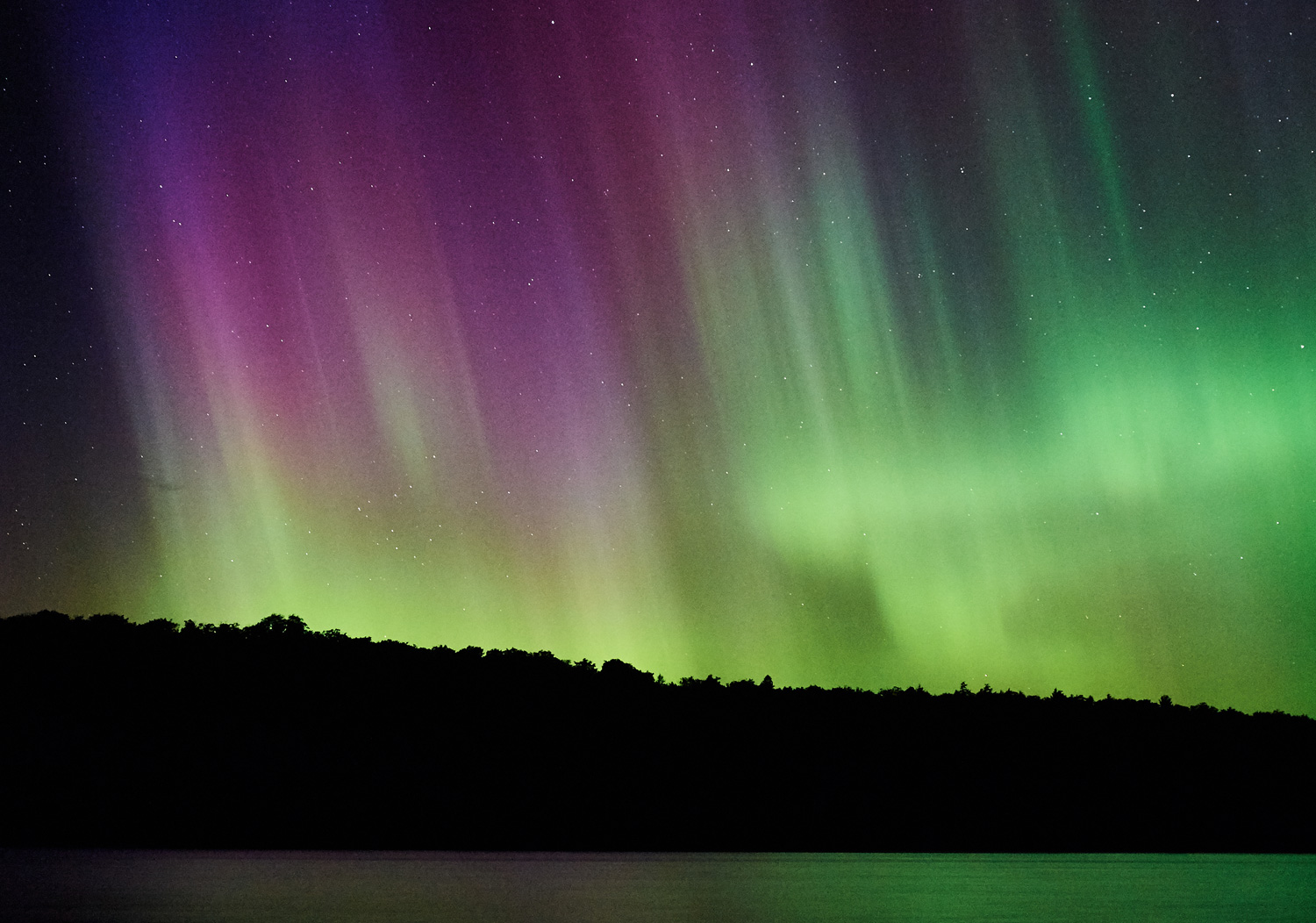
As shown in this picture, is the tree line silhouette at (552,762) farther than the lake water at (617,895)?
Yes

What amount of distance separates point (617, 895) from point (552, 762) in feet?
229

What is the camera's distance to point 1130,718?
113 m

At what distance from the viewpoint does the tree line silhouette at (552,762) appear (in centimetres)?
8406

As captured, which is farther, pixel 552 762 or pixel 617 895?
pixel 552 762

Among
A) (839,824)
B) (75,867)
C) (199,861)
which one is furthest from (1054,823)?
(75,867)

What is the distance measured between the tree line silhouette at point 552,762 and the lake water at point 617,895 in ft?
131

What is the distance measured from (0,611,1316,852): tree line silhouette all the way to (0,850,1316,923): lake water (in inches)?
1568

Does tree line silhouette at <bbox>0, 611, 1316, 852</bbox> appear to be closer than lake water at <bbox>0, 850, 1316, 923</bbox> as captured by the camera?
No

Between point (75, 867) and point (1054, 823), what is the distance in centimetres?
8933

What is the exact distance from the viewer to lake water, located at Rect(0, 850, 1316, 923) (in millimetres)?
22078

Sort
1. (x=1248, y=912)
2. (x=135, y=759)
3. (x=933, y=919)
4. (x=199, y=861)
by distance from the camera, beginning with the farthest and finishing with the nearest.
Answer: (x=135, y=759) < (x=199, y=861) < (x=1248, y=912) < (x=933, y=919)

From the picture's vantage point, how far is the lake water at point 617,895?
2208 centimetres

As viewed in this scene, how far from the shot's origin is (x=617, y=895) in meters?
29.3

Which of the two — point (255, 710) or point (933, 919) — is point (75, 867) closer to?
point (933, 919)
